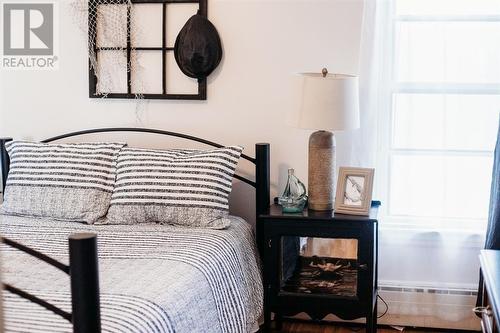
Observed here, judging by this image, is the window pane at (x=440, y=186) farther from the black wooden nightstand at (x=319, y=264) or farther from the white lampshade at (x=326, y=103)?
the white lampshade at (x=326, y=103)

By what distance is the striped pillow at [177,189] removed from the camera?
3113 mm

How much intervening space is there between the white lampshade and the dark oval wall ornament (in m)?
0.65

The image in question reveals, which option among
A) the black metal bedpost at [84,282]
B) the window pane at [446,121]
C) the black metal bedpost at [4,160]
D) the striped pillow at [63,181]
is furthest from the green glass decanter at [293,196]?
the black metal bedpost at [84,282]

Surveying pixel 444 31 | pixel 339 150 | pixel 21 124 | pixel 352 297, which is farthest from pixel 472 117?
pixel 21 124

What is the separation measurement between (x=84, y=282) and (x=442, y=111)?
85.8 inches

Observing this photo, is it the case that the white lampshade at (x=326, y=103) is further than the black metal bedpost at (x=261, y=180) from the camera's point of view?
No

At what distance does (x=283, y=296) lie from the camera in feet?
10.2

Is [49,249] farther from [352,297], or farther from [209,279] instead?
[352,297]

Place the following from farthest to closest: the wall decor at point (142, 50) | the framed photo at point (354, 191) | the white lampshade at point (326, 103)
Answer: the wall decor at point (142, 50), the framed photo at point (354, 191), the white lampshade at point (326, 103)

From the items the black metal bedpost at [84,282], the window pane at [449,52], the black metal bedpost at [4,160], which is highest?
the window pane at [449,52]

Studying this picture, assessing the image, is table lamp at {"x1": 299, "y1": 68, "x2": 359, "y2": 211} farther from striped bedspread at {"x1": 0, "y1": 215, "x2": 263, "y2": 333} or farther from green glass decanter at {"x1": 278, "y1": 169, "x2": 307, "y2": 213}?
striped bedspread at {"x1": 0, "y1": 215, "x2": 263, "y2": 333}

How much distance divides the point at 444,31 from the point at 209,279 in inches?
63.5

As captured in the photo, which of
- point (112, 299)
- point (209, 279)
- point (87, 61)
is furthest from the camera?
point (87, 61)

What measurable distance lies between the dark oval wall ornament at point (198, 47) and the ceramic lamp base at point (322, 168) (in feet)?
2.26
